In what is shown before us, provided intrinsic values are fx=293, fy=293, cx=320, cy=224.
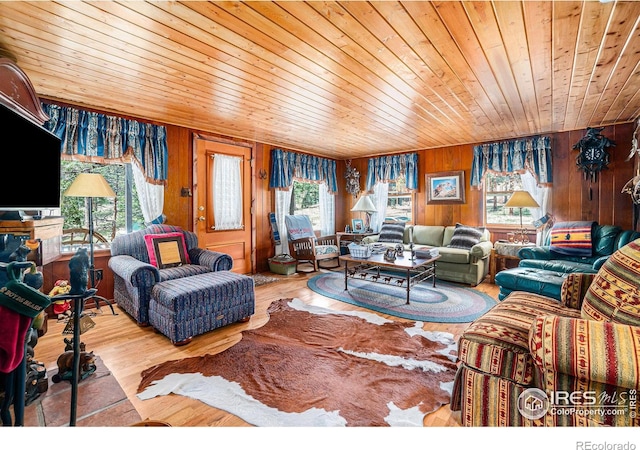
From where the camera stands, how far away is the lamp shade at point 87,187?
2.50 metres

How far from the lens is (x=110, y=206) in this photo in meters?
3.59

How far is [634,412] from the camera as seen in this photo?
42.4 inches

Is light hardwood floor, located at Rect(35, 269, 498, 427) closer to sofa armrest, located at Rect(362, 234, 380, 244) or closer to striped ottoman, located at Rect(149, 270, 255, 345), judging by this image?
striped ottoman, located at Rect(149, 270, 255, 345)

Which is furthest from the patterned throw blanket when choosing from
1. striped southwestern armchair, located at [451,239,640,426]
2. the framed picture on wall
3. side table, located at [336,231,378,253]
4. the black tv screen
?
the black tv screen

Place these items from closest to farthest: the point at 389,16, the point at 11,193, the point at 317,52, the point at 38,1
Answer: the point at 11,193, the point at 38,1, the point at 389,16, the point at 317,52

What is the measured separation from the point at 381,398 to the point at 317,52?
2329 mm

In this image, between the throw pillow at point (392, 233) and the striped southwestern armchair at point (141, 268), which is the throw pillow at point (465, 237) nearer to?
the throw pillow at point (392, 233)

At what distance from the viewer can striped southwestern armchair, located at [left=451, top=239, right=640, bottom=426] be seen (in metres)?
1.09

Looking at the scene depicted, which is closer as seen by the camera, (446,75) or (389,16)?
(389,16)

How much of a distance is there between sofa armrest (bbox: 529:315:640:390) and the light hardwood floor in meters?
0.71

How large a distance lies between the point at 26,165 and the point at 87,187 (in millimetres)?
1066

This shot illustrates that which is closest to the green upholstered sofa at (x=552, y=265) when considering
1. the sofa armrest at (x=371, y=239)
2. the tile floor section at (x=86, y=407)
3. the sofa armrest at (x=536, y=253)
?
the sofa armrest at (x=536, y=253)
